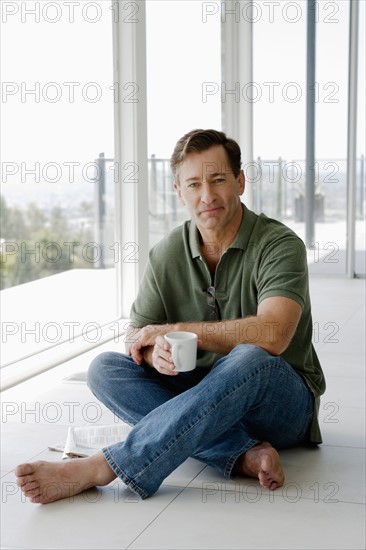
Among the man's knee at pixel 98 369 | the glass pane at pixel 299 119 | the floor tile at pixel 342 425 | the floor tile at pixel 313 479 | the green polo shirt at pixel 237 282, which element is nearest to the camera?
the floor tile at pixel 313 479

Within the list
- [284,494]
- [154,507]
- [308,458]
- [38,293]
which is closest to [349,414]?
[308,458]

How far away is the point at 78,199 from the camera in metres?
4.00

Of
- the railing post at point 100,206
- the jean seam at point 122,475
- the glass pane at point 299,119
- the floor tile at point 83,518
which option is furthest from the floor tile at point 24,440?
the glass pane at point 299,119

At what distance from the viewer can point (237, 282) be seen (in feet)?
7.59

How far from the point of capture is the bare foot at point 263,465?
2.14 meters

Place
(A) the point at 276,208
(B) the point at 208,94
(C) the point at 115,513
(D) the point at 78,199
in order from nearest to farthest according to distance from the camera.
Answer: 1. (C) the point at 115,513
2. (D) the point at 78,199
3. (B) the point at 208,94
4. (A) the point at 276,208

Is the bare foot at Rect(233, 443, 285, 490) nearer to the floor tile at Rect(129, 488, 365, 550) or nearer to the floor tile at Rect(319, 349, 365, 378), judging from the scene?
the floor tile at Rect(129, 488, 365, 550)

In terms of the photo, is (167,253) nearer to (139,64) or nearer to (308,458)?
(308,458)

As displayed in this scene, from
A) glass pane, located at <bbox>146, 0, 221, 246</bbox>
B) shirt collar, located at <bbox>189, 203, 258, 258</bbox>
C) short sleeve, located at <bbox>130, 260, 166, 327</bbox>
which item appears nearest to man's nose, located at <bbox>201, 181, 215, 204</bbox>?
shirt collar, located at <bbox>189, 203, 258, 258</bbox>

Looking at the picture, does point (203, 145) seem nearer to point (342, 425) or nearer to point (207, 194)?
point (207, 194)

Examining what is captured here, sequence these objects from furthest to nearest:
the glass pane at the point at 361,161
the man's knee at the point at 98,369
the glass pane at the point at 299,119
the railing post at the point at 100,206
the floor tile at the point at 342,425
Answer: the glass pane at the point at 299,119 < the glass pane at the point at 361,161 < the railing post at the point at 100,206 < the floor tile at the point at 342,425 < the man's knee at the point at 98,369

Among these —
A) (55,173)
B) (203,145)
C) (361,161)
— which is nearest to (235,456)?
(203,145)

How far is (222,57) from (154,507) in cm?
473

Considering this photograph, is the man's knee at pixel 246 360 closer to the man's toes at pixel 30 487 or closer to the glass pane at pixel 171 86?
the man's toes at pixel 30 487
